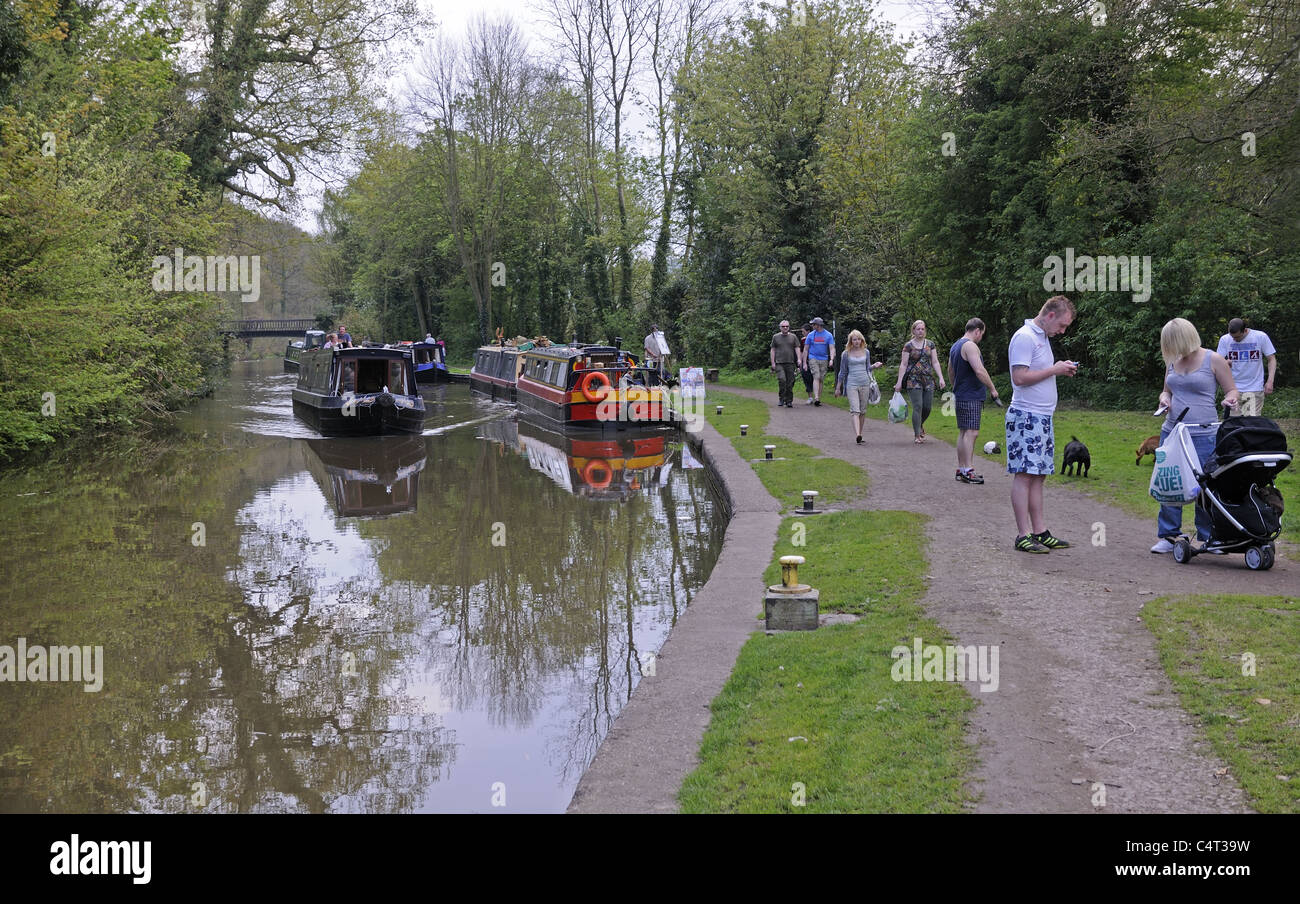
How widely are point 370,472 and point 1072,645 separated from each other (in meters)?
13.1

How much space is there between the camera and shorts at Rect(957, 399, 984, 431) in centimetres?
1073

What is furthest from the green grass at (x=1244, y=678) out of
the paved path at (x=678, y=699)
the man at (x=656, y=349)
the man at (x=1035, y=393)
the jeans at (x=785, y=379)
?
the man at (x=656, y=349)

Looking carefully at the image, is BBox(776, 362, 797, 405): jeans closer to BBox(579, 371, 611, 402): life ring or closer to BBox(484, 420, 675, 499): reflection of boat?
BBox(484, 420, 675, 499): reflection of boat

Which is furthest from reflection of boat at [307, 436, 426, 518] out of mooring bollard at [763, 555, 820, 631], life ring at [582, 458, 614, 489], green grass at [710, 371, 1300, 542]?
green grass at [710, 371, 1300, 542]

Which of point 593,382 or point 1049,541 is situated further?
point 593,382

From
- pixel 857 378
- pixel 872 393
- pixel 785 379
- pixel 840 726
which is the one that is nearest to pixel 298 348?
pixel 785 379

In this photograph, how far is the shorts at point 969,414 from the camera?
1073 cm

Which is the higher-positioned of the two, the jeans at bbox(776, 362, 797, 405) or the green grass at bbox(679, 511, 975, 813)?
the jeans at bbox(776, 362, 797, 405)

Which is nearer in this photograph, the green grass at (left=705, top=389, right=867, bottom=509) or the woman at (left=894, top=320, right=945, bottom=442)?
the green grass at (left=705, top=389, right=867, bottom=509)

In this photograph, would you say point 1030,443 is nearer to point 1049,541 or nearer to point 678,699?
point 1049,541

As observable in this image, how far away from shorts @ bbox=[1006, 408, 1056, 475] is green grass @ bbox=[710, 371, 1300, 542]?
176cm

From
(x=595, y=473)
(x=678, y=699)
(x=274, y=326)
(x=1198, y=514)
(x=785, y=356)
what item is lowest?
(x=678, y=699)

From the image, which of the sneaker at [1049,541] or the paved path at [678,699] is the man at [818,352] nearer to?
the paved path at [678,699]

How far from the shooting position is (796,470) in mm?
12617
